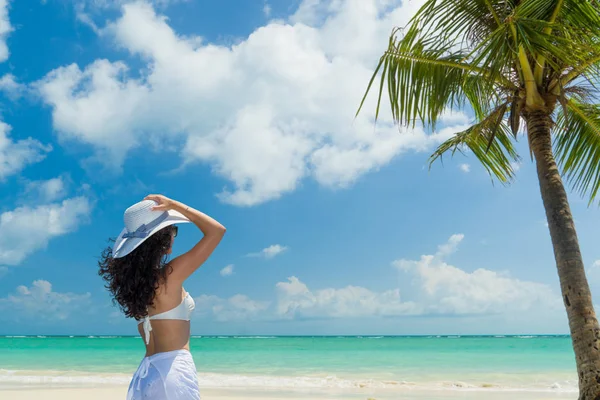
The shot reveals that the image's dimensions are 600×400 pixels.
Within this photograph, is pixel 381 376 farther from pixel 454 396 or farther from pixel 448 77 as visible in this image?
pixel 448 77

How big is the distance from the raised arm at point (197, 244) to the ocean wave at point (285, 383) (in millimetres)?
10237

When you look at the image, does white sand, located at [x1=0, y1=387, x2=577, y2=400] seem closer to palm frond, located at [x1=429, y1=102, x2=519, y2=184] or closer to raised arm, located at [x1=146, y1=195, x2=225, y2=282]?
palm frond, located at [x1=429, y1=102, x2=519, y2=184]

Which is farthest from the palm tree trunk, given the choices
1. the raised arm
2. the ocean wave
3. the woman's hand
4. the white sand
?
the ocean wave

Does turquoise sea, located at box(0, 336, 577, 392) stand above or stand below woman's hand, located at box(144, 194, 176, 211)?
below

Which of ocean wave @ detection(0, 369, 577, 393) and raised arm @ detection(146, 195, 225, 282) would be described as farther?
ocean wave @ detection(0, 369, 577, 393)

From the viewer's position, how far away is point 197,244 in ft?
8.45

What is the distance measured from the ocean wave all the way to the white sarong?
10194 mm

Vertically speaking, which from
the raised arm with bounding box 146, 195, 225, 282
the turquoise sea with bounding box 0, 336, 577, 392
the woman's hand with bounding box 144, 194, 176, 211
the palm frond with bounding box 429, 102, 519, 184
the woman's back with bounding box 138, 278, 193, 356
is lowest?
the turquoise sea with bounding box 0, 336, 577, 392

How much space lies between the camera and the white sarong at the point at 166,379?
2365 mm

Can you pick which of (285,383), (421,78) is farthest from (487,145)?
(285,383)

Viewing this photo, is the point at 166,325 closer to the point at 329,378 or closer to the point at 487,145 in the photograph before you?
the point at 487,145

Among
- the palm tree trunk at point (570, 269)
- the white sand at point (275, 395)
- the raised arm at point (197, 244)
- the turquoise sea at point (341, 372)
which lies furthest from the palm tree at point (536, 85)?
the turquoise sea at point (341, 372)

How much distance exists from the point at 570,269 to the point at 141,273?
155 inches

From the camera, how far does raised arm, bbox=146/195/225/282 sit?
2512mm
